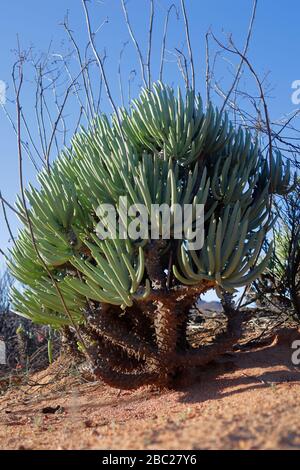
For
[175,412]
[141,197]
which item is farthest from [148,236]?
[175,412]

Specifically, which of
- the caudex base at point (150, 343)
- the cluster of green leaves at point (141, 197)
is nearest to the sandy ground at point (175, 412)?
the caudex base at point (150, 343)

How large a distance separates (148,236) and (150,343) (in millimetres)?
804

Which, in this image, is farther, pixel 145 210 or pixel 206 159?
pixel 206 159

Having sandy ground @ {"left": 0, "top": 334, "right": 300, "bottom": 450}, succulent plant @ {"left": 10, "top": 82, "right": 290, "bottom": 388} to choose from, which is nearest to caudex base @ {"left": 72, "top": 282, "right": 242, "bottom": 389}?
succulent plant @ {"left": 10, "top": 82, "right": 290, "bottom": 388}

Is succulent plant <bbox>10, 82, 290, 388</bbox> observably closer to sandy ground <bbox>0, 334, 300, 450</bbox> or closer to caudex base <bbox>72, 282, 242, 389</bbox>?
caudex base <bbox>72, 282, 242, 389</bbox>

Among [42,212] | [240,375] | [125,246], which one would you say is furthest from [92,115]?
[240,375]

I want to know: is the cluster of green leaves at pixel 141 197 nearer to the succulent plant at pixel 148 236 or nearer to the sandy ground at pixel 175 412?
the succulent plant at pixel 148 236

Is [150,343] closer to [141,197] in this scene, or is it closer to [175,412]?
[175,412]

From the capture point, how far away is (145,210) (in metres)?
3.55

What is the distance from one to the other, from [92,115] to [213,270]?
1.97 metres

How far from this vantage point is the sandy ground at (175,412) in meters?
2.09

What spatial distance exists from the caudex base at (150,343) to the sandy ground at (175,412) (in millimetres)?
175

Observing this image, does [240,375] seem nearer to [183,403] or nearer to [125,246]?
[183,403]

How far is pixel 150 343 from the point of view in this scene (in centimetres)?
401
